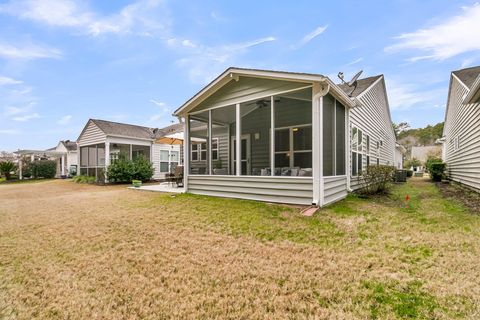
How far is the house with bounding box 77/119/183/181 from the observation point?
14625mm

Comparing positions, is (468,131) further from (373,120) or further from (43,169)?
(43,169)

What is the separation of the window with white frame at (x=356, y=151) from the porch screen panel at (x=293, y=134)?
196cm

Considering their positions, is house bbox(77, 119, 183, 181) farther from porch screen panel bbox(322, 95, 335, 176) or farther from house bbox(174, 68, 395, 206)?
porch screen panel bbox(322, 95, 335, 176)

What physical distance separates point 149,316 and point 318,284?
5.39ft

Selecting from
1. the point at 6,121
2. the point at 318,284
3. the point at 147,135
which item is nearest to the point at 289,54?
the point at 147,135

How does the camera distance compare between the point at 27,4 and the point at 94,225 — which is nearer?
the point at 94,225

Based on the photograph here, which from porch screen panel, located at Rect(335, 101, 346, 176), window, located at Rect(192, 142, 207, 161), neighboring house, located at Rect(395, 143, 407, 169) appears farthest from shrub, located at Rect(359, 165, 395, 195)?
neighboring house, located at Rect(395, 143, 407, 169)

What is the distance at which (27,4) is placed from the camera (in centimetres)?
796

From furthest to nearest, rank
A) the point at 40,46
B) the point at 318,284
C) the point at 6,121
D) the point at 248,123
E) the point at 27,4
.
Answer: the point at 6,121 < the point at 40,46 < the point at 248,123 < the point at 27,4 < the point at 318,284

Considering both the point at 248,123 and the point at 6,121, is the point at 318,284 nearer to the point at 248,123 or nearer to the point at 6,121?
the point at 248,123

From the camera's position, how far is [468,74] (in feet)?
35.5

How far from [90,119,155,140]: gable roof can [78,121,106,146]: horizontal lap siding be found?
31cm

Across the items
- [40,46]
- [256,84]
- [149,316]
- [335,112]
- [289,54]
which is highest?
[289,54]

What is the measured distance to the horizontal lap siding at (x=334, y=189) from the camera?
6.00 metres
